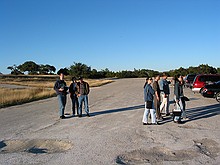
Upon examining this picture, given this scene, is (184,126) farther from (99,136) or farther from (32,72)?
(32,72)

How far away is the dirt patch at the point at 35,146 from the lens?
5.99 metres

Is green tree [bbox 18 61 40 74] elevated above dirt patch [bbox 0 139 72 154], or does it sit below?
above

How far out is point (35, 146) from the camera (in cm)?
638

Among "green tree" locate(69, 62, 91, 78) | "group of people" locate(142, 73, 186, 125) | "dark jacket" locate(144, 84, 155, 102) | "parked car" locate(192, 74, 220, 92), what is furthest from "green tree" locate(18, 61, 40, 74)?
"dark jacket" locate(144, 84, 155, 102)

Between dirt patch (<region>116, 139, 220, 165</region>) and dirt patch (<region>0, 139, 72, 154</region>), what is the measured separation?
63.8 inches

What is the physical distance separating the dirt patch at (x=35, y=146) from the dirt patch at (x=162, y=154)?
1.62m

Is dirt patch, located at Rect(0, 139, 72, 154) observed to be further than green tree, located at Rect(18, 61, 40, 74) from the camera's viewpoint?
No

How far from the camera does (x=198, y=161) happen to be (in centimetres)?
508

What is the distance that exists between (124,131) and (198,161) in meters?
3.08

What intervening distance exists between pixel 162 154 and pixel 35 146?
315cm

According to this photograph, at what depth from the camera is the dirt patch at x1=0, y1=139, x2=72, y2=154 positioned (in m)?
5.99

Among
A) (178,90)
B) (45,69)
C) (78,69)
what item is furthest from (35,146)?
(45,69)

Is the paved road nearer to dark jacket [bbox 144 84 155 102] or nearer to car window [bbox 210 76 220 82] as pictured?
dark jacket [bbox 144 84 155 102]

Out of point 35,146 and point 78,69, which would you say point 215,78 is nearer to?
point 35,146
